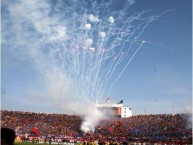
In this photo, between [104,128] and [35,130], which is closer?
[35,130]

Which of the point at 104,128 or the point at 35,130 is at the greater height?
the point at 104,128

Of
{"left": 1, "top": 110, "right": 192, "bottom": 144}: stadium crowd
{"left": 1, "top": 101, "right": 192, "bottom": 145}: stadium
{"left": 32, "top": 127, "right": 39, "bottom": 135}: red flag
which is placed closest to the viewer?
{"left": 1, "top": 101, "right": 192, "bottom": 145}: stadium

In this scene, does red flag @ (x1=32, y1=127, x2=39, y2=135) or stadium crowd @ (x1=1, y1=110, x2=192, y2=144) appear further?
red flag @ (x1=32, y1=127, x2=39, y2=135)

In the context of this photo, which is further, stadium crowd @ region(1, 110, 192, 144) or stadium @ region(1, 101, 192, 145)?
stadium crowd @ region(1, 110, 192, 144)

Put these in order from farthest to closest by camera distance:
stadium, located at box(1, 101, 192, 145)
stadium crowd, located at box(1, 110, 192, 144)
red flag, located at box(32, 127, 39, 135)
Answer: red flag, located at box(32, 127, 39, 135) → stadium crowd, located at box(1, 110, 192, 144) → stadium, located at box(1, 101, 192, 145)

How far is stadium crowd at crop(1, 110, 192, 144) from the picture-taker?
63847 mm

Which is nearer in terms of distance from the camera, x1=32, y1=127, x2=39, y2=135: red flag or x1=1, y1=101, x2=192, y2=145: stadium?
x1=1, y1=101, x2=192, y2=145: stadium

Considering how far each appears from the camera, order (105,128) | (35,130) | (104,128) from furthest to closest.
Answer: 1. (104,128)
2. (105,128)
3. (35,130)

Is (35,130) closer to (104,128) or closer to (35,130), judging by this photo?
(35,130)

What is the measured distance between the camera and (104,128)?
282 ft

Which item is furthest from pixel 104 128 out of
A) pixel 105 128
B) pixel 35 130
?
pixel 35 130

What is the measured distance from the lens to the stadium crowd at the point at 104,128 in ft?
209

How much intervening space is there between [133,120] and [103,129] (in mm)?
10759

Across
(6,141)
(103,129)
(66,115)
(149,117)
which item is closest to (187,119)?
(149,117)
